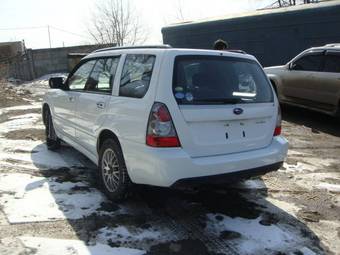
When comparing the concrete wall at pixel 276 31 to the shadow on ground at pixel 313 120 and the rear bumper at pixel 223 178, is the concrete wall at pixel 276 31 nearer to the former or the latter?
the shadow on ground at pixel 313 120

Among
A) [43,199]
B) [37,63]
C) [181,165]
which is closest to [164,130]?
[181,165]

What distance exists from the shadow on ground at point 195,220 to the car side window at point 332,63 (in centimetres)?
493

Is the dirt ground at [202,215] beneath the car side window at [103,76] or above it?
beneath

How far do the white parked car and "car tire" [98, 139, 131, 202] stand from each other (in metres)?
0.01

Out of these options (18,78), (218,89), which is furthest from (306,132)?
(18,78)

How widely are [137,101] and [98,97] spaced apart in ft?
3.14

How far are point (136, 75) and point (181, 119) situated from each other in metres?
0.81

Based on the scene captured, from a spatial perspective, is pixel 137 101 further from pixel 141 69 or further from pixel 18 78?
pixel 18 78

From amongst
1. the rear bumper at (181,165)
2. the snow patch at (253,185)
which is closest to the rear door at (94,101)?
the rear bumper at (181,165)

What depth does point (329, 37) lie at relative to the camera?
13328 mm

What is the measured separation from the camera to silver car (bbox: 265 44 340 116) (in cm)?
951

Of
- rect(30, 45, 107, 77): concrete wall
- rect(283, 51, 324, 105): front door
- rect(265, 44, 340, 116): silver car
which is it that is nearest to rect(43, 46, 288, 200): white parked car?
rect(265, 44, 340, 116): silver car

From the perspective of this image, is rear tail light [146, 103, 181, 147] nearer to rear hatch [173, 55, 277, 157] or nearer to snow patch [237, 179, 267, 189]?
rear hatch [173, 55, 277, 157]

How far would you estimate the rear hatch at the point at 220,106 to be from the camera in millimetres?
4250
